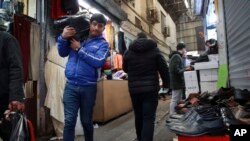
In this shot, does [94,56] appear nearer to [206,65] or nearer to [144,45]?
[144,45]

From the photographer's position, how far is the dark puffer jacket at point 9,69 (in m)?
2.43

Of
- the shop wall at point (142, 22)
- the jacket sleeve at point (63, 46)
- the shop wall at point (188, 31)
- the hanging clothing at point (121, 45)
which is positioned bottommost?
the jacket sleeve at point (63, 46)

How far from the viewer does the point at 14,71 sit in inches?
96.4

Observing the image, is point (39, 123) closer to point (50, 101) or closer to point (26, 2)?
point (50, 101)

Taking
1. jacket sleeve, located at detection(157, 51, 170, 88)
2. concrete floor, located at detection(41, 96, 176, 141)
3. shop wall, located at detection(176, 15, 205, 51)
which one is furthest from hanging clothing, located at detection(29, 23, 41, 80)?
shop wall, located at detection(176, 15, 205, 51)

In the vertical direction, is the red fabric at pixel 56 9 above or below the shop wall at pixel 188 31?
below

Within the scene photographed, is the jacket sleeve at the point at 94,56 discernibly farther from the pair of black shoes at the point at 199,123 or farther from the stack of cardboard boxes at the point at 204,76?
the stack of cardboard boxes at the point at 204,76

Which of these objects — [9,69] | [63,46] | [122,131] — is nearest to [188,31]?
[122,131]

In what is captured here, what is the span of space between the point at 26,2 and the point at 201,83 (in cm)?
385

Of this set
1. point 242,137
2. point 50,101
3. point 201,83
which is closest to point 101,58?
point 242,137

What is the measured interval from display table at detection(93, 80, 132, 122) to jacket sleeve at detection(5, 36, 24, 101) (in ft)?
14.1

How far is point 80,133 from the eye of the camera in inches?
216

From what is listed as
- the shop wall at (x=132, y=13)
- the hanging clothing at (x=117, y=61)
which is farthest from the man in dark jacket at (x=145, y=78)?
the shop wall at (x=132, y=13)

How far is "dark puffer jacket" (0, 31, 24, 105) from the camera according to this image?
2.43 meters
